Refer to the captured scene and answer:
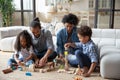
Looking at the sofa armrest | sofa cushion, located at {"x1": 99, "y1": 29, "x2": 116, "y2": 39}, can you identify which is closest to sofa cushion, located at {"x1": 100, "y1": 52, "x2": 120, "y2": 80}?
sofa cushion, located at {"x1": 99, "y1": 29, "x2": 116, "y2": 39}

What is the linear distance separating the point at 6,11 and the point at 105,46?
3.49 meters

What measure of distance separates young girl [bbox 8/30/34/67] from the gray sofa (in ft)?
3.06

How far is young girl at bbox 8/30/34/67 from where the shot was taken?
9.36 feet

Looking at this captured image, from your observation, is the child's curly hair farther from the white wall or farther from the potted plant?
the white wall

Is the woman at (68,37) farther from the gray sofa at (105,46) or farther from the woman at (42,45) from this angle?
the gray sofa at (105,46)

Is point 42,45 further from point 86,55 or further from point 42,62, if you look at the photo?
point 86,55

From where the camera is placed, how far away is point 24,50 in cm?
291

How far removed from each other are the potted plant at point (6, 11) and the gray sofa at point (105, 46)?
136 cm

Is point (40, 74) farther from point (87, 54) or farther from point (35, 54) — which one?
point (87, 54)

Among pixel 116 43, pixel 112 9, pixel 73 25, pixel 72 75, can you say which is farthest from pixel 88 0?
pixel 72 75

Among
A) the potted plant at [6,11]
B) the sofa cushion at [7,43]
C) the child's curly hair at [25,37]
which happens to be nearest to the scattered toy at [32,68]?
the child's curly hair at [25,37]

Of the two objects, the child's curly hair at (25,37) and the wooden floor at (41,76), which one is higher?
the child's curly hair at (25,37)

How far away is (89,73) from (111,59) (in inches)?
13.8

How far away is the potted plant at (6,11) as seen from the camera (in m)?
5.51
